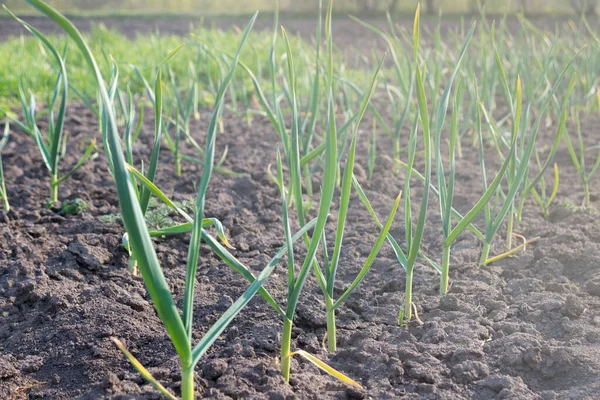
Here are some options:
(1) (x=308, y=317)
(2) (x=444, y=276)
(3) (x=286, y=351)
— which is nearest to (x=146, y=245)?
(3) (x=286, y=351)

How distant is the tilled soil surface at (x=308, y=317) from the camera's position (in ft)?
4.41

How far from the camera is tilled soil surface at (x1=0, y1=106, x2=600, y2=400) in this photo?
52.9 inches

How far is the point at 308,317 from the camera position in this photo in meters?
1.58

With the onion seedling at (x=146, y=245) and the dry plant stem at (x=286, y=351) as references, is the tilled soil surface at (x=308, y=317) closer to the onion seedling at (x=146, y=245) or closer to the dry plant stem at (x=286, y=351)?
the dry plant stem at (x=286, y=351)

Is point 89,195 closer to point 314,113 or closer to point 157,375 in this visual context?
point 314,113

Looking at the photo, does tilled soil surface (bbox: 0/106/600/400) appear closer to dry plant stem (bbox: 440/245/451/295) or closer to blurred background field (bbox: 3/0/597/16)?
dry plant stem (bbox: 440/245/451/295)

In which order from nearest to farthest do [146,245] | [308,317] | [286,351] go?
[146,245]
[286,351]
[308,317]

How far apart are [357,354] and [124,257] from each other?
0.84 meters

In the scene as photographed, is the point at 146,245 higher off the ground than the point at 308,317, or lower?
higher

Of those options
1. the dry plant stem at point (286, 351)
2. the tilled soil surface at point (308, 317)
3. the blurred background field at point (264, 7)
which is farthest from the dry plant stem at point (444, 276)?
the blurred background field at point (264, 7)

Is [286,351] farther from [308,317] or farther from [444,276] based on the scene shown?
[444,276]

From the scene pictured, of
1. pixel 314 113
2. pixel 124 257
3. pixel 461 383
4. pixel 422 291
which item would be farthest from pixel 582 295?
pixel 124 257

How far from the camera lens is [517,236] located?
2.05 metres

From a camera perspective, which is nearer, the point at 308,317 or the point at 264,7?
the point at 308,317
